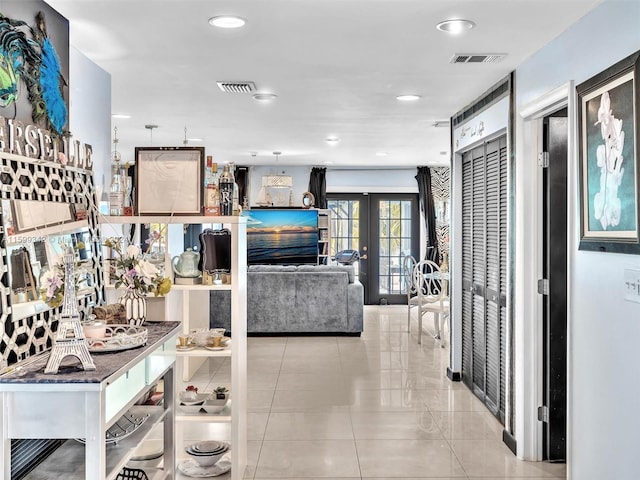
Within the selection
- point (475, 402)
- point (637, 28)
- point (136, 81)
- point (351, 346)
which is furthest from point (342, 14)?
point (351, 346)

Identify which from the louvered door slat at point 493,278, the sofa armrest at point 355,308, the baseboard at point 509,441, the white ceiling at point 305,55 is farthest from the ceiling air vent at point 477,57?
the sofa armrest at point 355,308

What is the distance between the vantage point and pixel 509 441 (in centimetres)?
387

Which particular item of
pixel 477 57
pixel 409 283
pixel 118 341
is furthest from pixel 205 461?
pixel 409 283

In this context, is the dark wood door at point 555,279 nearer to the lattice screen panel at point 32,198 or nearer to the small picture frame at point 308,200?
the lattice screen panel at point 32,198

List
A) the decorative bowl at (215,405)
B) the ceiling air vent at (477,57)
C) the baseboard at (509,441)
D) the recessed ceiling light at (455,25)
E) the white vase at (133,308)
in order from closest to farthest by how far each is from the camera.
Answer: the white vase at (133,308) → the recessed ceiling light at (455,25) → the decorative bowl at (215,405) → the ceiling air vent at (477,57) → the baseboard at (509,441)

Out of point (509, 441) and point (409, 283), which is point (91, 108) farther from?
point (409, 283)

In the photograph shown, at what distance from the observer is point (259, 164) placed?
10.3 meters

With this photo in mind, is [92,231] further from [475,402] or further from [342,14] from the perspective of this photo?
[475,402]

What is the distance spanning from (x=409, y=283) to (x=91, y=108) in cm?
555

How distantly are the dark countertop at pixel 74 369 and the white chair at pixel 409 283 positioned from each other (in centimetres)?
571

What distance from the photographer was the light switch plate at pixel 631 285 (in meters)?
Answer: 2.37

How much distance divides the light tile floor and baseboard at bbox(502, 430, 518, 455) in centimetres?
5

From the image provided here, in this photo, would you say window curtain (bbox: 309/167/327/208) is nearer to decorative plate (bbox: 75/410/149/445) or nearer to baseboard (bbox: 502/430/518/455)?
baseboard (bbox: 502/430/518/455)

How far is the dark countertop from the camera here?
1.86m
